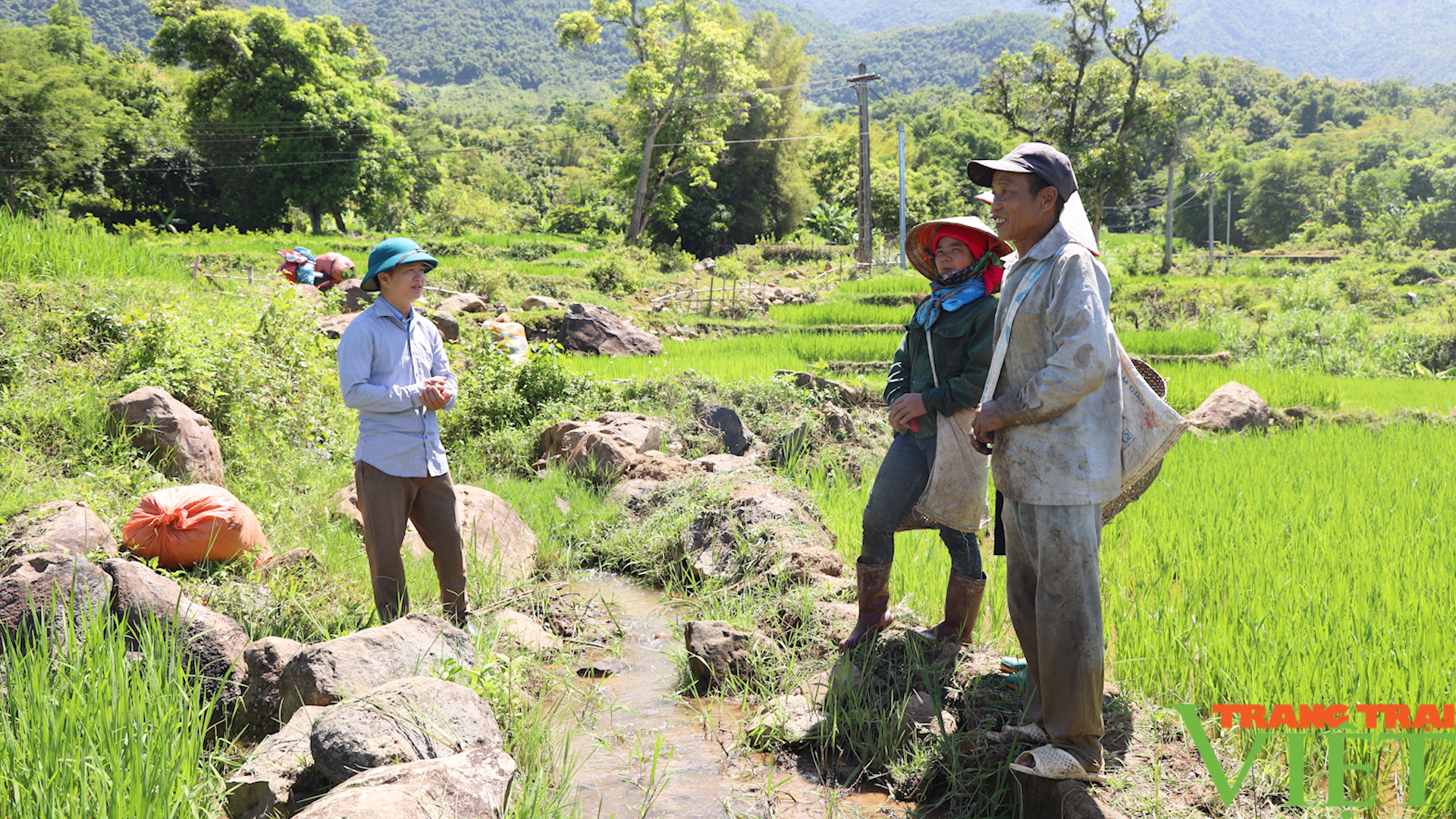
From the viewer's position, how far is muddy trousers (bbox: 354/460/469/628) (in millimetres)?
3660

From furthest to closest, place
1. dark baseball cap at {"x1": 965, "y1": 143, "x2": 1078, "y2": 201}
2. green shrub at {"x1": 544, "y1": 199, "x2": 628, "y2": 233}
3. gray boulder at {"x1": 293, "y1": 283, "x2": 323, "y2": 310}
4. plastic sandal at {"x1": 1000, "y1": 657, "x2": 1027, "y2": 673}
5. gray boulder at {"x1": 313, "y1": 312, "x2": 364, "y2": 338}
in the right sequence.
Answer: green shrub at {"x1": 544, "y1": 199, "x2": 628, "y2": 233} < gray boulder at {"x1": 313, "y1": 312, "x2": 364, "y2": 338} < gray boulder at {"x1": 293, "y1": 283, "x2": 323, "y2": 310} < plastic sandal at {"x1": 1000, "y1": 657, "x2": 1027, "y2": 673} < dark baseball cap at {"x1": 965, "y1": 143, "x2": 1078, "y2": 201}

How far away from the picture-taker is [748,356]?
11570mm

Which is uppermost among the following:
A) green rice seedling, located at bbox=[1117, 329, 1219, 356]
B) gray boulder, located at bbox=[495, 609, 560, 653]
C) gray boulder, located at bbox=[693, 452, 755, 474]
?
green rice seedling, located at bbox=[1117, 329, 1219, 356]

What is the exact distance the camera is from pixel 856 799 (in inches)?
121

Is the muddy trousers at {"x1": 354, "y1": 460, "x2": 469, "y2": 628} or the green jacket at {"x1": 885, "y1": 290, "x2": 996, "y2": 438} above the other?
the green jacket at {"x1": 885, "y1": 290, "x2": 996, "y2": 438}

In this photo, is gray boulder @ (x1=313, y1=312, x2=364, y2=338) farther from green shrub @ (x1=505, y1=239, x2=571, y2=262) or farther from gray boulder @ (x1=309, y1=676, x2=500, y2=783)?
green shrub @ (x1=505, y1=239, x2=571, y2=262)

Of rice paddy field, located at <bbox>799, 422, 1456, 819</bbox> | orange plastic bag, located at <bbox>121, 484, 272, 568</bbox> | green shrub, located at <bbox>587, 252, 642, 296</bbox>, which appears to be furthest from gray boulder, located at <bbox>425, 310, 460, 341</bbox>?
green shrub, located at <bbox>587, 252, 642, 296</bbox>

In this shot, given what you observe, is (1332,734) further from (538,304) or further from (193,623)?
(538,304)

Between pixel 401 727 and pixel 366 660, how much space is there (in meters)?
0.62

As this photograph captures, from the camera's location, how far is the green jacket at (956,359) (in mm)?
3248

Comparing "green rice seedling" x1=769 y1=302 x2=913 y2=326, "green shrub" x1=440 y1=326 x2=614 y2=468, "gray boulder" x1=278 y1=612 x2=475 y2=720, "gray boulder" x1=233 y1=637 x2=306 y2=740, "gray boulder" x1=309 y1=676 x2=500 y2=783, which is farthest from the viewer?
"green rice seedling" x1=769 y1=302 x2=913 y2=326

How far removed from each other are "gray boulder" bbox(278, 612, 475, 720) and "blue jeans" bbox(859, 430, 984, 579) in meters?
1.68

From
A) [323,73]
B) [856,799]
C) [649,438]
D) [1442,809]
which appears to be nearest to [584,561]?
[649,438]

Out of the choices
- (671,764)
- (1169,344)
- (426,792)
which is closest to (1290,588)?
(671,764)
